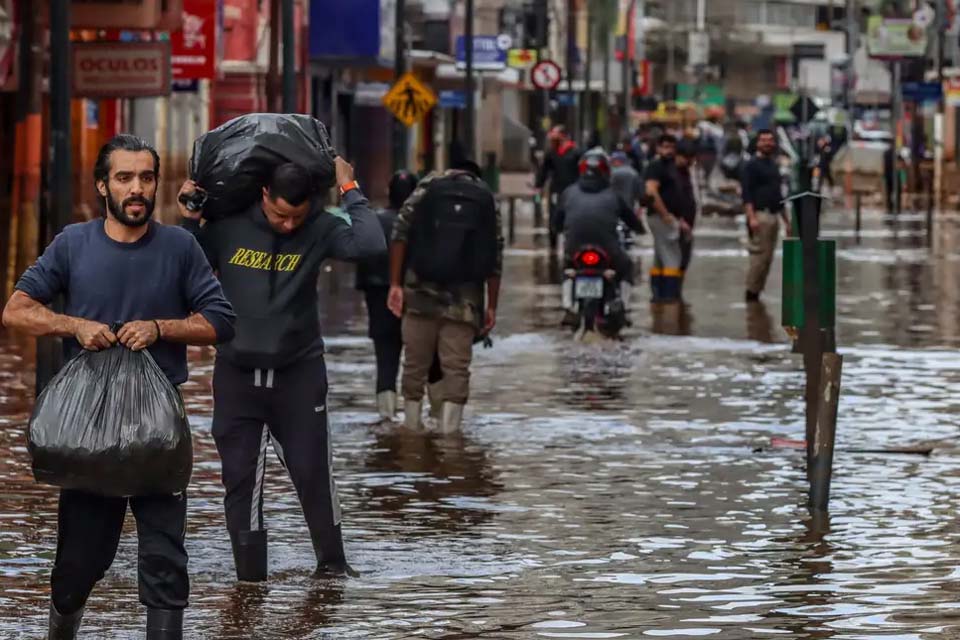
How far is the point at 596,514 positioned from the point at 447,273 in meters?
3.62

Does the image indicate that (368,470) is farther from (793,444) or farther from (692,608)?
(692,608)

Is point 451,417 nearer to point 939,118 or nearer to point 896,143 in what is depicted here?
point 939,118

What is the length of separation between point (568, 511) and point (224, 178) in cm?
318

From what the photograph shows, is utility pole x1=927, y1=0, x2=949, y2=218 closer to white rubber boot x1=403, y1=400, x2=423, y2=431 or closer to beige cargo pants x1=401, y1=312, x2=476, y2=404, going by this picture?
white rubber boot x1=403, y1=400, x2=423, y2=431

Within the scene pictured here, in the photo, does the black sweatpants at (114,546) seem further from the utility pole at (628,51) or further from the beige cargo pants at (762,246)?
the utility pole at (628,51)

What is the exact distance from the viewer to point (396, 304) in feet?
55.8

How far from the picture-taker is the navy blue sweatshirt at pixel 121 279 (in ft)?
30.5

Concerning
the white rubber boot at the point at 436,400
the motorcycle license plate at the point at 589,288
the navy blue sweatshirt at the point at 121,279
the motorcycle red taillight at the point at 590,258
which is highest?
the navy blue sweatshirt at the point at 121,279

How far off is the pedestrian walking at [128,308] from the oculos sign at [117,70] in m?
24.0

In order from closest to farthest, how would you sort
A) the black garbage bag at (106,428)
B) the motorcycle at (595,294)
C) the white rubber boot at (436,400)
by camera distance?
1. the black garbage bag at (106,428)
2. the white rubber boot at (436,400)
3. the motorcycle at (595,294)

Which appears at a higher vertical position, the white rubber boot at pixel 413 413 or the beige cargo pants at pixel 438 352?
the beige cargo pants at pixel 438 352

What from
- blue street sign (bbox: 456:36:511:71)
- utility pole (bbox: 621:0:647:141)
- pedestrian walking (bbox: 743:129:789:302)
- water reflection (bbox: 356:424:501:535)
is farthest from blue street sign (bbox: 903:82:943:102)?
water reflection (bbox: 356:424:501:535)

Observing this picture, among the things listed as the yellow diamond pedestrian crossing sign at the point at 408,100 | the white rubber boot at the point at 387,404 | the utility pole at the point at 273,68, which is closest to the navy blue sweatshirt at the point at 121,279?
the white rubber boot at the point at 387,404

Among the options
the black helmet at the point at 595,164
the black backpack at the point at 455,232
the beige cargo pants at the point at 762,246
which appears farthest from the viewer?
the beige cargo pants at the point at 762,246
